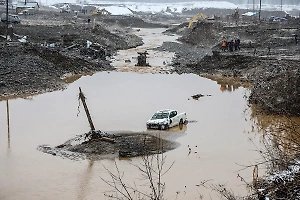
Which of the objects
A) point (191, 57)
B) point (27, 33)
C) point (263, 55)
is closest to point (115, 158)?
point (263, 55)

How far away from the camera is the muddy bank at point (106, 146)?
21.4 metres

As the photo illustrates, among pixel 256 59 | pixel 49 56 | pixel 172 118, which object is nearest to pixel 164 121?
pixel 172 118

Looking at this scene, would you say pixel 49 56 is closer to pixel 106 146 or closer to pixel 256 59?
pixel 256 59

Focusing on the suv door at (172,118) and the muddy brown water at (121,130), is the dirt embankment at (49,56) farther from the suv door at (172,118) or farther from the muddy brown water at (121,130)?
the suv door at (172,118)

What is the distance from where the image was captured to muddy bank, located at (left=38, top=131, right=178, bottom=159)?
2141cm

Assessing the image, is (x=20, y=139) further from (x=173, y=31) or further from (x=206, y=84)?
(x=173, y=31)

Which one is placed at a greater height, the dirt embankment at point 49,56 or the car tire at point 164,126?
the dirt embankment at point 49,56

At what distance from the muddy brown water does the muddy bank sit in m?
0.50

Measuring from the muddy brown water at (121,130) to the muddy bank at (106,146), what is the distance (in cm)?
50

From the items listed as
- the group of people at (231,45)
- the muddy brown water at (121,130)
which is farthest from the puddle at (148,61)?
the group of people at (231,45)

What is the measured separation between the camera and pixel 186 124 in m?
27.2

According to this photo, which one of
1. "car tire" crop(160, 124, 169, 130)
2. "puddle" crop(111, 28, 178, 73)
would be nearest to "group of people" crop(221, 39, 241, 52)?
"puddle" crop(111, 28, 178, 73)

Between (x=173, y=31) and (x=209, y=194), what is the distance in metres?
84.7

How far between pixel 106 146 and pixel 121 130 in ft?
10.9
